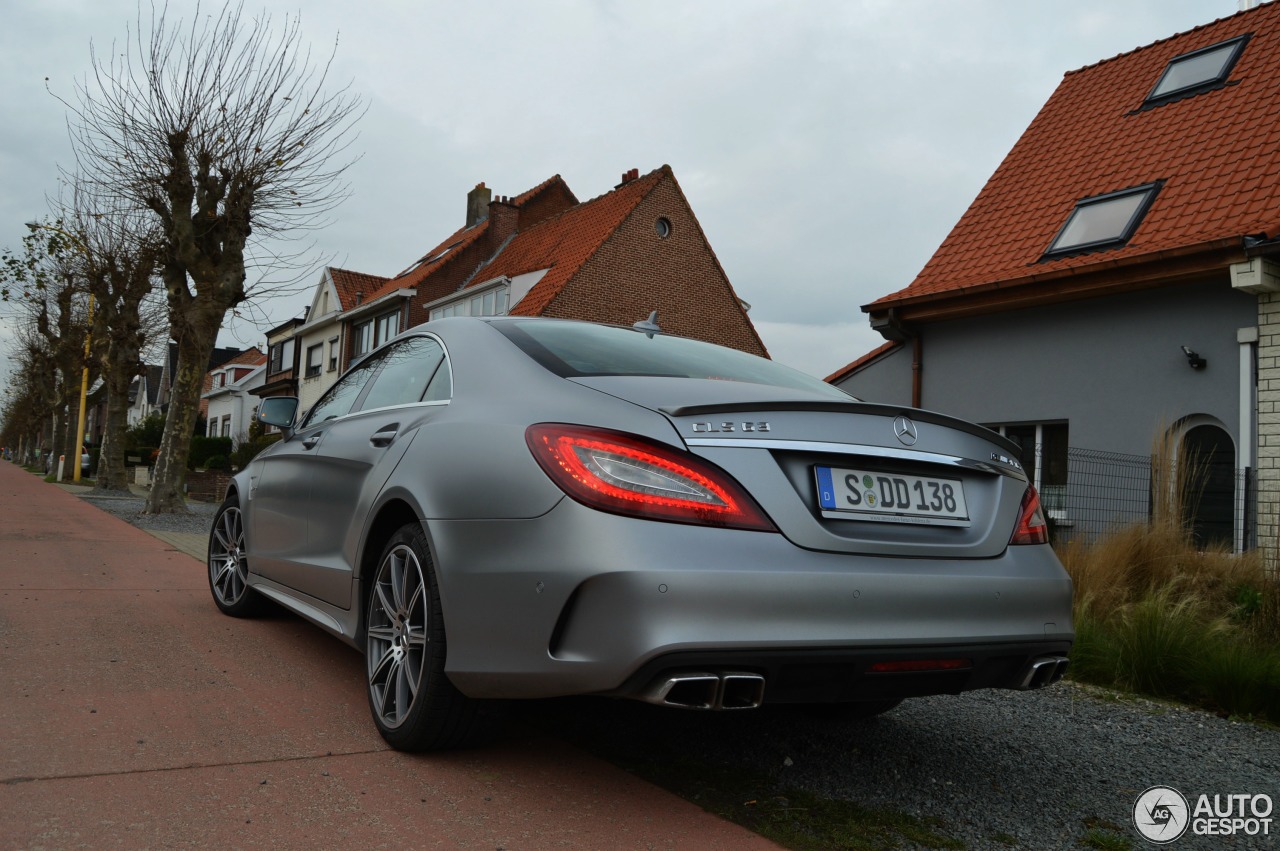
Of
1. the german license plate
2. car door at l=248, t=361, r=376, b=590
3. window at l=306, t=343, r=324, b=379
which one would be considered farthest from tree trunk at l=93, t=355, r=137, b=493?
the german license plate

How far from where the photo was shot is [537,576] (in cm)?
269

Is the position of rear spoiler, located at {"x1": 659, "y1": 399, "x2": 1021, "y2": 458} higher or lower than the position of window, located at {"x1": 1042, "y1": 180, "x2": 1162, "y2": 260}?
lower

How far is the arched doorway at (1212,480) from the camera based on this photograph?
8031 mm

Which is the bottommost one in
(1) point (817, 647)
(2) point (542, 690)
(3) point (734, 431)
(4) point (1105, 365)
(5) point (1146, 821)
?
(5) point (1146, 821)

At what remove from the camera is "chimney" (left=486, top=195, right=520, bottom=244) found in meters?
39.2

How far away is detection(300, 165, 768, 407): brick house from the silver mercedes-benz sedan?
80.2 ft

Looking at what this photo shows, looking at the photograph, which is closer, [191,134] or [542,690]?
[542,690]

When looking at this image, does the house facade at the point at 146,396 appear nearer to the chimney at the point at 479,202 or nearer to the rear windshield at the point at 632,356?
the chimney at the point at 479,202

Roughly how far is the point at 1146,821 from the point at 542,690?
1.94 metres

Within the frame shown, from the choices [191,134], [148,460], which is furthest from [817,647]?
[148,460]

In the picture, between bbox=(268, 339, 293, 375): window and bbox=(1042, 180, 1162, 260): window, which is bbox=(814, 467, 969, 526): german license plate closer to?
bbox=(1042, 180, 1162, 260): window

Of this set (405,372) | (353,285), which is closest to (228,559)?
(405,372)

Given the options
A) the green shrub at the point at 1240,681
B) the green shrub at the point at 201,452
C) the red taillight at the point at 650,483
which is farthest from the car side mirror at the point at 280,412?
the green shrub at the point at 201,452

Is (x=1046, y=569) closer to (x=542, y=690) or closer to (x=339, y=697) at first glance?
(x=542, y=690)
